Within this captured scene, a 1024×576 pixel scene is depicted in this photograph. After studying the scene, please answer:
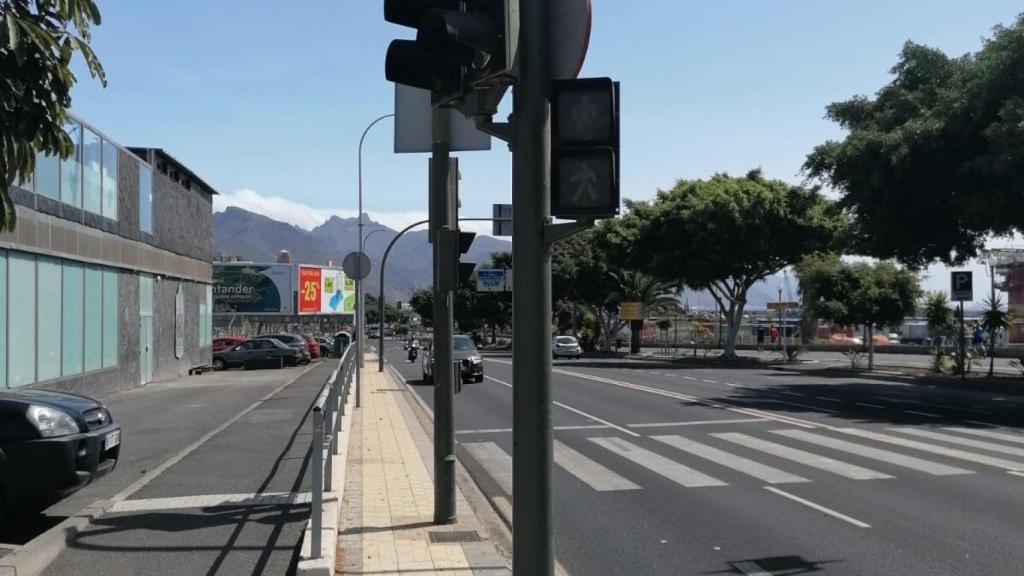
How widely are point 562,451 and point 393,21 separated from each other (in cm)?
927

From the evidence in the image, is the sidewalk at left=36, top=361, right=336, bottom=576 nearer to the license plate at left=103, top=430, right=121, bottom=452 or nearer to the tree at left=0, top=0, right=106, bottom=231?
the license plate at left=103, top=430, right=121, bottom=452

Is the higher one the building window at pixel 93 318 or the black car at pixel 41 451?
the building window at pixel 93 318

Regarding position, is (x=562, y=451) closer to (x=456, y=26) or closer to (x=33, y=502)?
(x=33, y=502)

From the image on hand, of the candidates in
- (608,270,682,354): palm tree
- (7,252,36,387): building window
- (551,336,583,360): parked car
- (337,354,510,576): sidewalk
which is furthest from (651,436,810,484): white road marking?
(608,270,682,354): palm tree

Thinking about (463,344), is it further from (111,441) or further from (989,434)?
(111,441)

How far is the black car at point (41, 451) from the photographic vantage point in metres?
7.60

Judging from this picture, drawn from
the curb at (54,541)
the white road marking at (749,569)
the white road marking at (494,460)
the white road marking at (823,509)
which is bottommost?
the white road marking at (494,460)

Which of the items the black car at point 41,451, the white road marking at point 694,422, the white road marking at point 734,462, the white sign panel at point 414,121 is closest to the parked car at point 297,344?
the white road marking at point 694,422

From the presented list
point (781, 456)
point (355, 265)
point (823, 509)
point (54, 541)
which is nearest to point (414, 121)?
point (54, 541)

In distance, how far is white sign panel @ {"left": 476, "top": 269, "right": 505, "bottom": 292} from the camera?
73438mm

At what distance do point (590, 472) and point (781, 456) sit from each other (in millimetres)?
2932

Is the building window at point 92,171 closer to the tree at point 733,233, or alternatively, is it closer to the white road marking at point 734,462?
the white road marking at point 734,462

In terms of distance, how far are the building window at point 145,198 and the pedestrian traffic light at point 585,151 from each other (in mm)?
26350

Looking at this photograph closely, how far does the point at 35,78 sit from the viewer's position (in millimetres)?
5281
